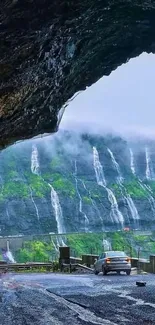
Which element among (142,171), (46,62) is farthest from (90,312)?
(142,171)

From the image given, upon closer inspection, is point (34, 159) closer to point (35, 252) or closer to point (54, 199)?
point (54, 199)

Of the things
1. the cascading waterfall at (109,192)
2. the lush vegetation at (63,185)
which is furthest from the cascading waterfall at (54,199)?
the cascading waterfall at (109,192)

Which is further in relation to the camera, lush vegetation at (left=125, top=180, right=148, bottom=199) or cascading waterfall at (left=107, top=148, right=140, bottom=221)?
lush vegetation at (left=125, top=180, right=148, bottom=199)

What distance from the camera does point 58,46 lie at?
9.43m

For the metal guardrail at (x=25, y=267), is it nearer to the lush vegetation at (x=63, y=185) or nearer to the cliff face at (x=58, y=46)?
the cliff face at (x=58, y=46)

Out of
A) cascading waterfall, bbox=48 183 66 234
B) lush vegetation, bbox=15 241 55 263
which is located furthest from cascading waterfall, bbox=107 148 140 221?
lush vegetation, bbox=15 241 55 263

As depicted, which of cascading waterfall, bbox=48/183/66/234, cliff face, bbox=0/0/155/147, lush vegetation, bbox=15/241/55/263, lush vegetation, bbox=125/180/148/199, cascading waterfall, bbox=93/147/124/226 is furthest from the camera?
lush vegetation, bbox=125/180/148/199

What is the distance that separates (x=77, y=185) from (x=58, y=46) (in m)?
103

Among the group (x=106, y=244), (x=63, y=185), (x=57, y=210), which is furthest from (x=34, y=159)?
(x=106, y=244)

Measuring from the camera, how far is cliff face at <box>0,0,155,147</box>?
6.97m

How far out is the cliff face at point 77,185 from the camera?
98.1 meters

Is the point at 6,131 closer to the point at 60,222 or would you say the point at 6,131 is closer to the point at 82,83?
the point at 82,83

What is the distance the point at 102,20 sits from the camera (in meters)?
8.78

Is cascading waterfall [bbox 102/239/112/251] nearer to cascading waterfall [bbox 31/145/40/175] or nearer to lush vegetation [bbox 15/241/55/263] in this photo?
lush vegetation [bbox 15/241/55/263]
